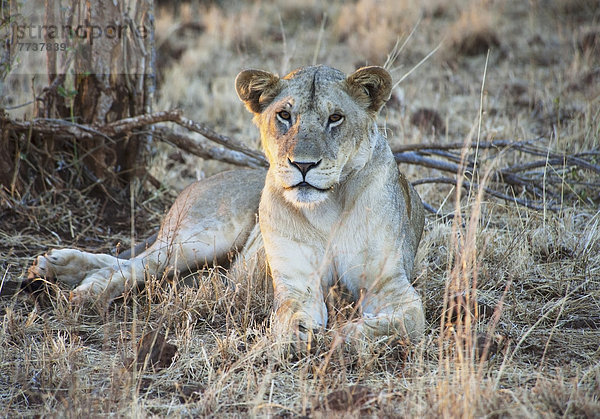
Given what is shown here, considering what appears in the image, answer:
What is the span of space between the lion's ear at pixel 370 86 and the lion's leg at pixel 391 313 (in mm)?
924

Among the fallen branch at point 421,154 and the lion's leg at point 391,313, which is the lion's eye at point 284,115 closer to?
the lion's leg at point 391,313

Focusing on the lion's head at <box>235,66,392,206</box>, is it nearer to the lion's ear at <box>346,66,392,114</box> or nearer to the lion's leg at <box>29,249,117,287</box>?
the lion's ear at <box>346,66,392,114</box>

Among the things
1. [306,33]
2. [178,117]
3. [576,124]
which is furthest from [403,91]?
[178,117]

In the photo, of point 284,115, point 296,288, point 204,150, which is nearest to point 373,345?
point 296,288

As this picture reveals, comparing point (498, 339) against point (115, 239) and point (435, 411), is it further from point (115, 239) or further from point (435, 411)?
point (115, 239)

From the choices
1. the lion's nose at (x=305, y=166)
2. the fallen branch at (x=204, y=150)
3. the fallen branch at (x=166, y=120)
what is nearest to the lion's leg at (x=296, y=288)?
the lion's nose at (x=305, y=166)

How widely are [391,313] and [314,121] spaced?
1005 millimetres

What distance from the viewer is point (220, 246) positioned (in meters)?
4.70

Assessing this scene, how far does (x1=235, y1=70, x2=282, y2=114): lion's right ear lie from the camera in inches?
150

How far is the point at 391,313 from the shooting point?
3.56m

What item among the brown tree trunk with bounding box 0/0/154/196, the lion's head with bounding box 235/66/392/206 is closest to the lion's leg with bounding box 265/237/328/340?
the lion's head with bounding box 235/66/392/206

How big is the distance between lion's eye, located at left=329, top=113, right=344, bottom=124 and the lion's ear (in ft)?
0.69

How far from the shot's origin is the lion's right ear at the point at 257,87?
150 inches

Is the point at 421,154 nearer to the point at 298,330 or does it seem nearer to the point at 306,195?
the point at 306,195
